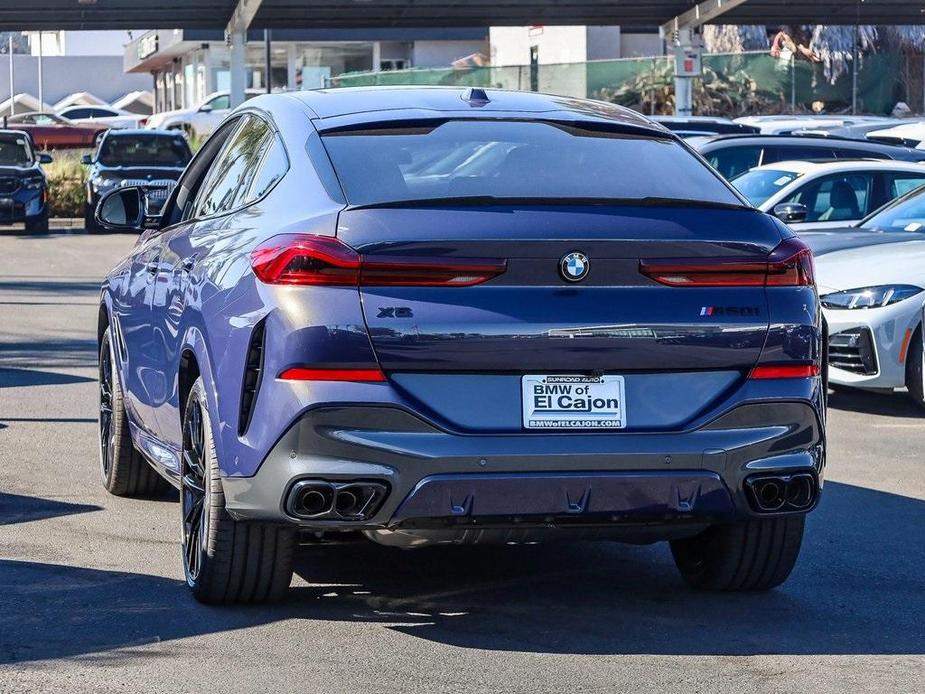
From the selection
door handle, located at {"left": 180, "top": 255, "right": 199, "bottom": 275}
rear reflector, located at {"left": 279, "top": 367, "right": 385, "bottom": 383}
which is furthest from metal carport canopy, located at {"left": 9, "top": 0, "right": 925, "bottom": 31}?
rear reflector, located at {"left": 279, "top": 367, "right": 385, "bottom": 383}

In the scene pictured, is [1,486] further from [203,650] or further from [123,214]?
[203,650]

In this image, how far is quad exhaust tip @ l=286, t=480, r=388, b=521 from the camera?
4.99 m

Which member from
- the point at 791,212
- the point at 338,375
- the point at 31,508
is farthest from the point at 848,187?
the point at 338,375

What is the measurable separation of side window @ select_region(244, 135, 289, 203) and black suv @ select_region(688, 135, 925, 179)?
1223cm

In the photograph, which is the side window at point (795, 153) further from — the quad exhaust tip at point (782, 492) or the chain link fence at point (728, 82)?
the chain link fence at point (728, 82)

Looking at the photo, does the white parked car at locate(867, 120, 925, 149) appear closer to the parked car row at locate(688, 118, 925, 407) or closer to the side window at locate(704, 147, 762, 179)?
the side window at locate(704, 147, 762, 179)

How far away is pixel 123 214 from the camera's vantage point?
7484mm

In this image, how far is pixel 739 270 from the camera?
17.2ft

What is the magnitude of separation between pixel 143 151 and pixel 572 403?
25525 millimetres

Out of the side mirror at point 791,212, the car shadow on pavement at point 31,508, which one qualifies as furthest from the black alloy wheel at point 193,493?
the side mirror at point 791,212

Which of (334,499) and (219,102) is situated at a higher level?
(219,102)

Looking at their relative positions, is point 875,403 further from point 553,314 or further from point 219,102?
point 219,102

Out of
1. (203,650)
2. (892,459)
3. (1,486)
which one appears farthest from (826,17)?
(203,650)

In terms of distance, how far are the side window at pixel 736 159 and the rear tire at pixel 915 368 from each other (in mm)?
7645
